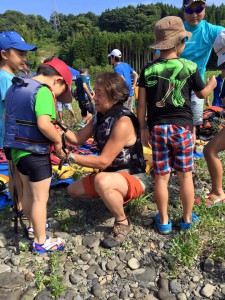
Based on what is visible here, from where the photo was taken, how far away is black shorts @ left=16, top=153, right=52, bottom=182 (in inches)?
104

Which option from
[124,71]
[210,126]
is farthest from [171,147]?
[124,71]

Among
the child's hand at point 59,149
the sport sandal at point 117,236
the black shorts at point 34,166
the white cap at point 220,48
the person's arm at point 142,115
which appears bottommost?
the sport sandal at point 117,236

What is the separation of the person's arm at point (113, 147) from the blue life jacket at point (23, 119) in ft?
1.30

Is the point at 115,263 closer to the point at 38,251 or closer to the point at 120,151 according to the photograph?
the point at 38,251

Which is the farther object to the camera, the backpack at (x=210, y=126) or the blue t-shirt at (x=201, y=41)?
the backpack at (x=210, y=126)

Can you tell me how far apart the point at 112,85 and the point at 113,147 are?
0.57 meters

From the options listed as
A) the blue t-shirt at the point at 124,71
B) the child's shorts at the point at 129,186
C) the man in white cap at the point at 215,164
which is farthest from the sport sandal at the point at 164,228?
Result: the blue t-shirt at the point at 124,71

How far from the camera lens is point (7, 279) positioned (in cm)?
A: 250

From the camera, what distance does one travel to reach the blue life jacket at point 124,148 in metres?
2.91

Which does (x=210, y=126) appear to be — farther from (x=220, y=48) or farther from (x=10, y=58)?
(x=10, y=58)

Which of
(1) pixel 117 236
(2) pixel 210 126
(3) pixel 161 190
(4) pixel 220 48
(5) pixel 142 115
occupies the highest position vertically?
(4) pixel 220 48

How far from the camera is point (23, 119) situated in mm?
2578

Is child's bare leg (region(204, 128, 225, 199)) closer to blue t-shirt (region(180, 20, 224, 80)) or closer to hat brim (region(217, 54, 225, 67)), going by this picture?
hat brim (region(217, 54, 225, 67))

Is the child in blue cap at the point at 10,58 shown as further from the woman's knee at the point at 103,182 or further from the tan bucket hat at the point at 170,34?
the tan bucket hat at the point at 170,34
